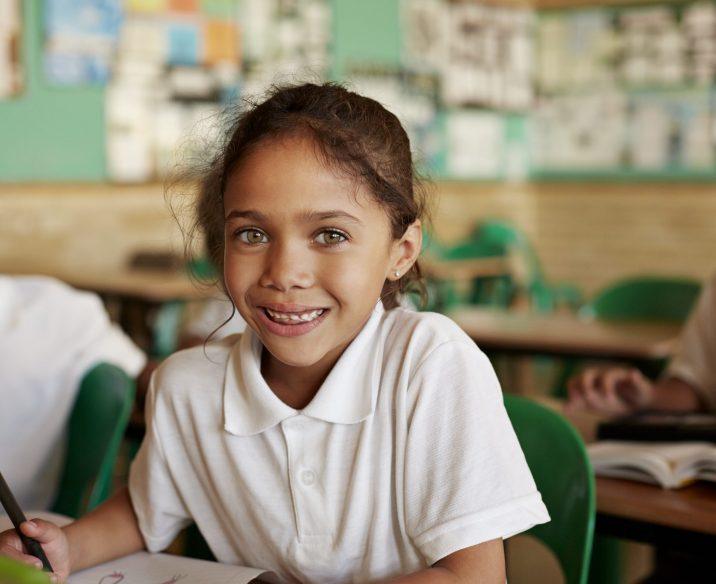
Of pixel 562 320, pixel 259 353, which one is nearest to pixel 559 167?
pixel 562 320

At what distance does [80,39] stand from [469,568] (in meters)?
4.04

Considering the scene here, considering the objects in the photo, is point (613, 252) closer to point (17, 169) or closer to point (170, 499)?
point (17, 169)

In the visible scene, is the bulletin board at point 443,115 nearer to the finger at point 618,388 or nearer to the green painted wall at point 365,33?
the green painted wall at point 365,33

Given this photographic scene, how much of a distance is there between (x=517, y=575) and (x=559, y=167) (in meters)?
5.55

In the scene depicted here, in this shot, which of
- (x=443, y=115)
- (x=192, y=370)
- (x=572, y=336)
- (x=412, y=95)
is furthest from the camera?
(x=443, y=115)

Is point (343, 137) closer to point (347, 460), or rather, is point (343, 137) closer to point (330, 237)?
point (330, 237)

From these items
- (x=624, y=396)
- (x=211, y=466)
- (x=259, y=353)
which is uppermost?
(x=259, y=353)

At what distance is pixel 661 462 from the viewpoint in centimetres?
142

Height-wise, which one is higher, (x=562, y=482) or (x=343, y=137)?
(x=343, y=137)

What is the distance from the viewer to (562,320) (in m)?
3.44

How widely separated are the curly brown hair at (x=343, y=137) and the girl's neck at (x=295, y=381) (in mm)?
162

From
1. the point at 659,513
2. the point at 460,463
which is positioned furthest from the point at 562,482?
the point at 460,463

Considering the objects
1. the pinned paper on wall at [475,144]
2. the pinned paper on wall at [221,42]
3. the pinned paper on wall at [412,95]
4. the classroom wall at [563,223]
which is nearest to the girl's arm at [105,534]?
the classroom wall at [563,223]

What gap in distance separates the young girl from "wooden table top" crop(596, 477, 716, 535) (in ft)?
1.19
